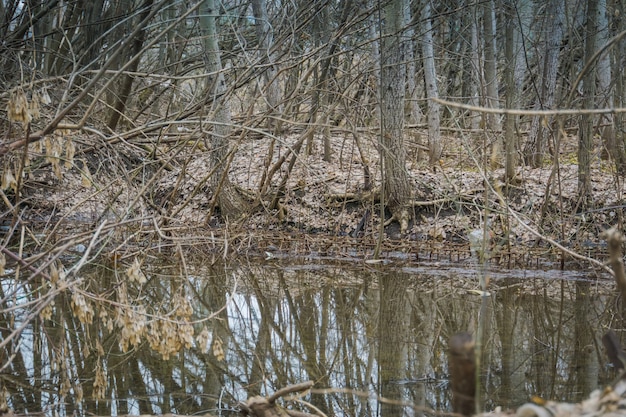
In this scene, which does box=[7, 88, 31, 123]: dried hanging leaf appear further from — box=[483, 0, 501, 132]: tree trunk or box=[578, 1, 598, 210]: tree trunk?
box=[483, 0, 501, 132]: tree trunk

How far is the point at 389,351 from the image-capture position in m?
5.54

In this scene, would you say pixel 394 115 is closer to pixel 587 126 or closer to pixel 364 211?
pixel 364 211

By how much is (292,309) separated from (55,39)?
5450 millimetres

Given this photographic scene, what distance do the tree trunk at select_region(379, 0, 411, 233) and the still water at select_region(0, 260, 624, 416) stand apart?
2356mm

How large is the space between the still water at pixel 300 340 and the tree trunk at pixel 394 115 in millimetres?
2356

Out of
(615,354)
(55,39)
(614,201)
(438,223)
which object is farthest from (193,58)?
(615,354)

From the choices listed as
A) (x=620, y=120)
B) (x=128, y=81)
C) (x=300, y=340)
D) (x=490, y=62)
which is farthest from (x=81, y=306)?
(x=490, y=62)

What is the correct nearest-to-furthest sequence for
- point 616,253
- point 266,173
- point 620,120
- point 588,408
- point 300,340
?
point 588,408 → point 616,253 → point 300,340 → point 620,120 → point 266,173

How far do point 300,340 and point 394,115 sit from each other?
531 cm

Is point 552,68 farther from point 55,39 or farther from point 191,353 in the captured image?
point 191,353

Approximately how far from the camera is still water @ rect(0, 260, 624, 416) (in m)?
4.00

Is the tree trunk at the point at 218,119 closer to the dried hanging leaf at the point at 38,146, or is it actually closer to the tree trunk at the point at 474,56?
the tree trunk at the point at 474,56

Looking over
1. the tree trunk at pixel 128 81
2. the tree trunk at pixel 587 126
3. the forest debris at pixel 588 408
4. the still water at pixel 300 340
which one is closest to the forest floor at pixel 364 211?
the tree trunk at pixel 587 126

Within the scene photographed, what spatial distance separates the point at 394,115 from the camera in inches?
412
